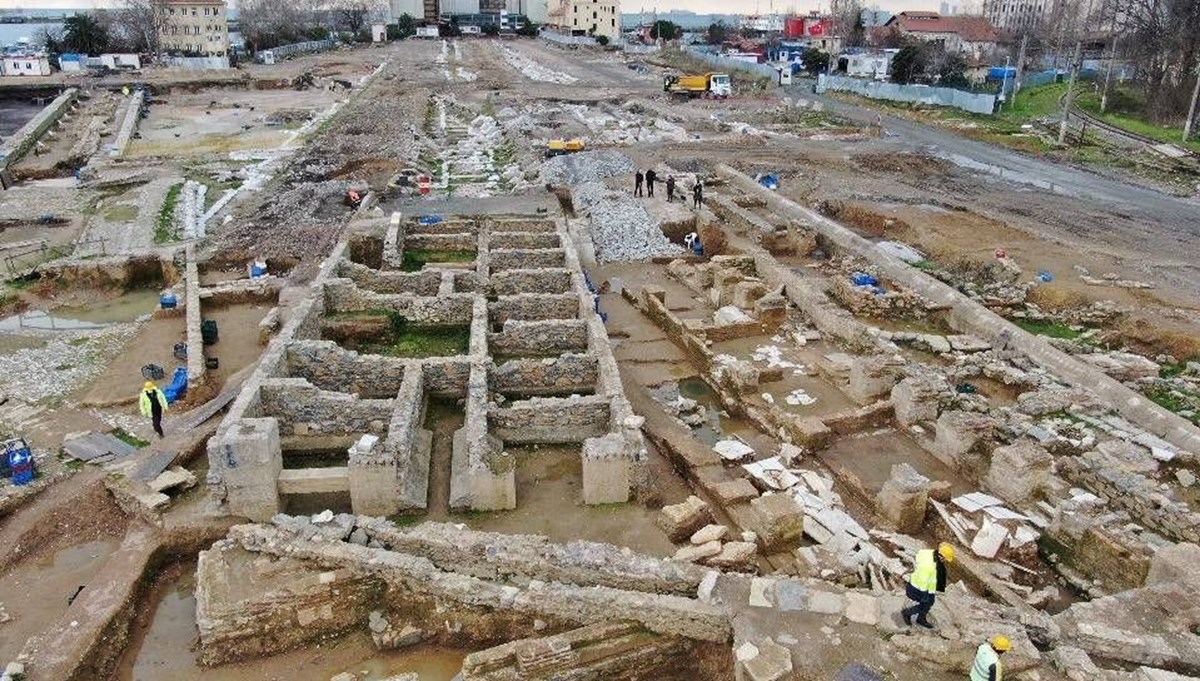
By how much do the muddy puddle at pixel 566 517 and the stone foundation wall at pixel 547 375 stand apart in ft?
5.93

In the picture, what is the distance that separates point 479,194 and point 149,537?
63.6 ft

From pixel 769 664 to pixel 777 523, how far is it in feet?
9.29

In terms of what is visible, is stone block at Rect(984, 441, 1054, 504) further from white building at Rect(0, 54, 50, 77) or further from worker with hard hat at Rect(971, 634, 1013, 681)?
white building at Rect(0, 54, 50, 77)

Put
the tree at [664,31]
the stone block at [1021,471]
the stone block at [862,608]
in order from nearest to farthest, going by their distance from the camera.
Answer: the stone block at [862,608] → the stone block at [1021,471] → the tree at [664,31]

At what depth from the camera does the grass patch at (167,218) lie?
22.8m

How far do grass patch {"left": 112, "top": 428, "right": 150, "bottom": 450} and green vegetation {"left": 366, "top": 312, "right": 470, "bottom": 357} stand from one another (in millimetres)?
4291

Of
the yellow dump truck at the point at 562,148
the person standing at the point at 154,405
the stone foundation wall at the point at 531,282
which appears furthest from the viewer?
the yellow dump truck at the point at 562,148

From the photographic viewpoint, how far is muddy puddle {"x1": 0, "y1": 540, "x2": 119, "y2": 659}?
8789 millimetres

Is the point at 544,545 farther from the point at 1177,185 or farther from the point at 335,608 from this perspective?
the point at 1177,185

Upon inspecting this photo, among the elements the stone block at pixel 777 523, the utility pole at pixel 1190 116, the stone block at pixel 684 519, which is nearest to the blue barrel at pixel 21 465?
the stone block at pixel 684 519

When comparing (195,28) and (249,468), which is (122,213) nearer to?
(249,468)

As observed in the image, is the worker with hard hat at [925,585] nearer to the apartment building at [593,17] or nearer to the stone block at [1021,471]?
the stone block at [1021,471]

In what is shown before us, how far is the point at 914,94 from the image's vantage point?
46.1m

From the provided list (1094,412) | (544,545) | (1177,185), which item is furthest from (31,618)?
(1177,185)
